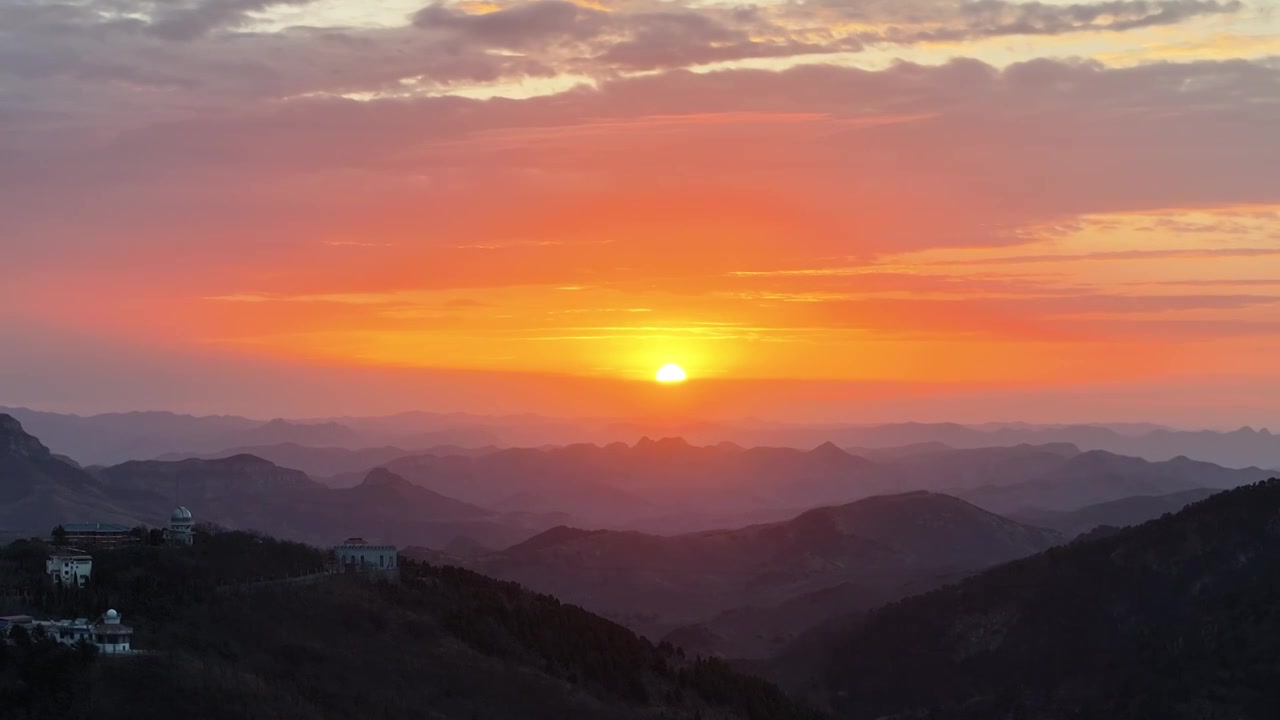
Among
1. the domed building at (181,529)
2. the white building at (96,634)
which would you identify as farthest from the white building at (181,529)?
the white building at (96,634)

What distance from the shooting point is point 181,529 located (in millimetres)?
149125

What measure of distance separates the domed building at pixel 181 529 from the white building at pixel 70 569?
1904 cm

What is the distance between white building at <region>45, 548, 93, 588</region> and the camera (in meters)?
125

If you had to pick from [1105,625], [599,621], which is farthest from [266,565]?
[1105,625]

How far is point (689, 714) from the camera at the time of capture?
139 metres

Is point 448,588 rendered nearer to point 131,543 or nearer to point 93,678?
point 131,543

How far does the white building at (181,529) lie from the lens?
14738 cm

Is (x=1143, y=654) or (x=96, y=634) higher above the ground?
(x=96, y=634)

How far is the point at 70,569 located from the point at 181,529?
2360 cm

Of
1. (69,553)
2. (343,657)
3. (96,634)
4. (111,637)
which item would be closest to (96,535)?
(69,553)

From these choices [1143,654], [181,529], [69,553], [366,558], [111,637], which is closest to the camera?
[111,637]

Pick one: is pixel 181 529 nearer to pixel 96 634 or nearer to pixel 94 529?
pixel 94 529

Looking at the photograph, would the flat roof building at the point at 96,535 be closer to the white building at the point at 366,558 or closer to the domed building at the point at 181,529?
the domed building at the point at 181,529

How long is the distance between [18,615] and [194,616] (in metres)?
13.6
